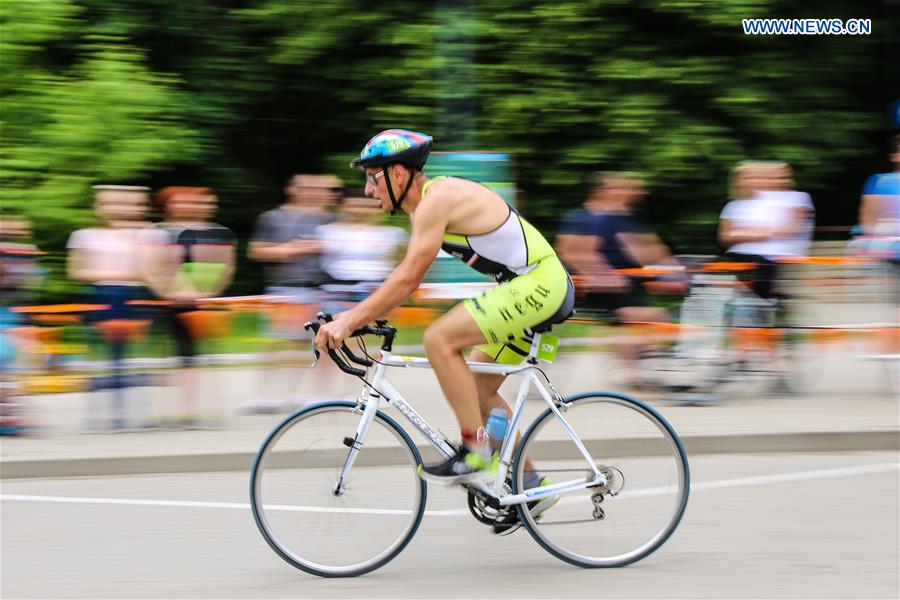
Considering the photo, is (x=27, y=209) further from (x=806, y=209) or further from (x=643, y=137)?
(x=806, y=209)

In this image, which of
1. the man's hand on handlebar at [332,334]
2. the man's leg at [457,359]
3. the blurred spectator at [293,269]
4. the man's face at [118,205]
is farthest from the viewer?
the blurred spectator at [293,269]

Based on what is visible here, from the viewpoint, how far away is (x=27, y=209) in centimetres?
1346

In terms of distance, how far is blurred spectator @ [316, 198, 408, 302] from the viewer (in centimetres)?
830

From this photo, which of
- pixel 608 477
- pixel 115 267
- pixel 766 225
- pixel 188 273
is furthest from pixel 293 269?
pixel 608 477

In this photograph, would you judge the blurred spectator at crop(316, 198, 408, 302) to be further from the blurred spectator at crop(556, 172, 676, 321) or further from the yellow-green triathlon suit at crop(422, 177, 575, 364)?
the yellow-green triathlon suit at crop(422, 177, 575, 364)

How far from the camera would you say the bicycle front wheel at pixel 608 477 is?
16.5 ft

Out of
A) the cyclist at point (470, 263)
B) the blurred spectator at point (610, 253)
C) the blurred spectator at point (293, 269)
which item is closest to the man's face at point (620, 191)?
the blurred spectator at point (610, 253)

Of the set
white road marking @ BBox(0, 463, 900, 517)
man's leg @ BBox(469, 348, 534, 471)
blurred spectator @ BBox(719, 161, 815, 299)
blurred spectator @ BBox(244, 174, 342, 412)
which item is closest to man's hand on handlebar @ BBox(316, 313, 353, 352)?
man's leg @ BBox(469, 348, 534, 471)

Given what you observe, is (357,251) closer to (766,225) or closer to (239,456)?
(239,456)

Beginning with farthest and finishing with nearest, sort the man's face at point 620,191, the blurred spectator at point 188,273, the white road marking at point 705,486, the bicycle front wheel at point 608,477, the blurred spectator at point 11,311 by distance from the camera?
the man's face at point 620,191 < the blurred spectator at point 188,273 < the blurred spectator at point 11,311 < the white road marking at point 705,486 < the bicycle front wheel at point 608,477

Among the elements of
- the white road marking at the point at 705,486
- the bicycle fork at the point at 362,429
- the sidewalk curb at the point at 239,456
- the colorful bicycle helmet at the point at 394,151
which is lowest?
the sidewalk curb at the point at 239,456

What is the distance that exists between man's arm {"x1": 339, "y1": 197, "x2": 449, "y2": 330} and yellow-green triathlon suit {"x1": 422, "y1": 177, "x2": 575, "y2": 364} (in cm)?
11

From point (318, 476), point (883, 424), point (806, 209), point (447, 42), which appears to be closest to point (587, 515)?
point (318, 476)

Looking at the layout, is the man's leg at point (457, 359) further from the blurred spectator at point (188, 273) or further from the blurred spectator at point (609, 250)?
the blurred spectator at point (609, 250)
